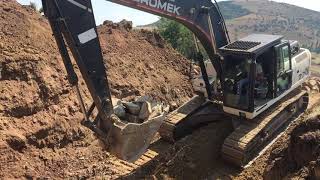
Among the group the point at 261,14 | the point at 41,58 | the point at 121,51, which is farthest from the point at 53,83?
the point at 261,14

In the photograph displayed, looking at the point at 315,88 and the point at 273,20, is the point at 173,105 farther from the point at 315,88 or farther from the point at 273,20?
the point at 273,20

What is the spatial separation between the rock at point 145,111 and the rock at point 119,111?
30 centimetres

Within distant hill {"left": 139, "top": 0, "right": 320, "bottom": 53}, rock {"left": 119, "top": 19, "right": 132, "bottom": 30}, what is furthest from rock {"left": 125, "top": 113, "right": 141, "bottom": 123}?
distant hill {"left": 139, "top": 0, "right": 320, "bottom": 53}

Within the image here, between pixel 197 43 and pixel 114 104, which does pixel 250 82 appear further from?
pixel 114 104

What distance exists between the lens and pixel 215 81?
11.4 meters

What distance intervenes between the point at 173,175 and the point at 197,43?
10.3 feet

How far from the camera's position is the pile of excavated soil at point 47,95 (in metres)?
10.2

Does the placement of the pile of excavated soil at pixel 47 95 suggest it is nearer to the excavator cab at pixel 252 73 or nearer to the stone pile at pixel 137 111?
the stone pile at pixel 137 111

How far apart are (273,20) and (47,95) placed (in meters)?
126

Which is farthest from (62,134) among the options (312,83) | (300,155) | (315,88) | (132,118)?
(312,83)

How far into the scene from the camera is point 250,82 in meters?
10.2

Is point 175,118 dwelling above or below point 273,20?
above

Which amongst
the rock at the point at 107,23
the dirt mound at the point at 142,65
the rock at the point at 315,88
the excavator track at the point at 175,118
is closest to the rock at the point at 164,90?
the dirt mound at the point at 142,65

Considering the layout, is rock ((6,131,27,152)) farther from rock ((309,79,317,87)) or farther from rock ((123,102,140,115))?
rock ((309,79,317,87))
